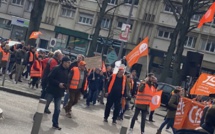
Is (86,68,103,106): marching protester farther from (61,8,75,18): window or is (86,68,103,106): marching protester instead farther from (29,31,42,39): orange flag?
(61,8,75,18): window

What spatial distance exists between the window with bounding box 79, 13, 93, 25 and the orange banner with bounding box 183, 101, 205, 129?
1805 inches

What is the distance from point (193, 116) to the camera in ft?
29.6

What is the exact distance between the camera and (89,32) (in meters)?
54.5

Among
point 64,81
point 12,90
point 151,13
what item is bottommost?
point 12,90

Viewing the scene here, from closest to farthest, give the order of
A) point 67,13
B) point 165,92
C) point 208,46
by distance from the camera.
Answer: point 165,92
point 208,46
point 67,13

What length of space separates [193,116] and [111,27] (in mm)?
43958

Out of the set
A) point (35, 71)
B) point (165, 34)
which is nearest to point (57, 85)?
point (35, 71)

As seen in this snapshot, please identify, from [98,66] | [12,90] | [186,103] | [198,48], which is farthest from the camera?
[198,48]

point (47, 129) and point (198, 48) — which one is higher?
point (198, 48)

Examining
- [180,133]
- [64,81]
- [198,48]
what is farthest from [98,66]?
[198,48]

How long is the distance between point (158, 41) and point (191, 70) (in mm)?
34785

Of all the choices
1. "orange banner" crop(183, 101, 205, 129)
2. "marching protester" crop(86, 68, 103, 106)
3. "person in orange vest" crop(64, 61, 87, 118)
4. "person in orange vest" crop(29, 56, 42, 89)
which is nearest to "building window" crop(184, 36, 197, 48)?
"marching protester" crop(86, 68, 103, 106)

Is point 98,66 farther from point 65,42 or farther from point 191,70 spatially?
point 65,42

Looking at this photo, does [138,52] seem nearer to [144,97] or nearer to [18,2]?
[144,97]
